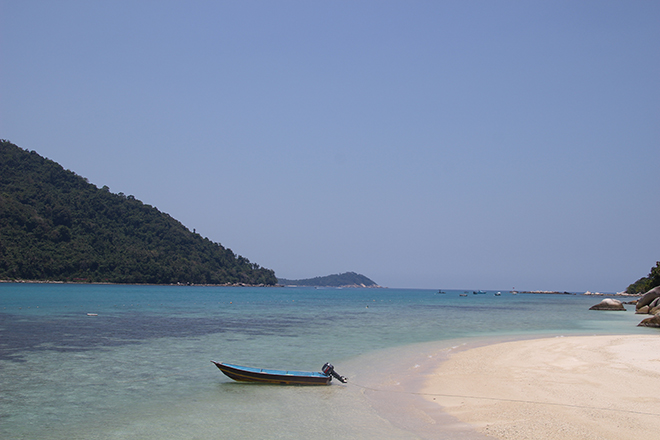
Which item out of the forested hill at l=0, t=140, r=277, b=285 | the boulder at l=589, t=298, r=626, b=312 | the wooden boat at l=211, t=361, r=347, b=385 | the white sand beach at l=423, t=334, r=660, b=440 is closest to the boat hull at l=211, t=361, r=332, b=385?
the wooden boat at l=211, t=361, r=347, b=385

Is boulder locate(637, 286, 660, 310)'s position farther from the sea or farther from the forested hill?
the forested hill

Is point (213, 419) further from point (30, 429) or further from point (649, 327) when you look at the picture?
point (649, 327)

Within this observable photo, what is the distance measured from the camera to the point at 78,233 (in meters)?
142

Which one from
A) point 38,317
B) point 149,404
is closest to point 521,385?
point 149,404

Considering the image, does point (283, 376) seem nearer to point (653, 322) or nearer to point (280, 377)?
point (280, 377)

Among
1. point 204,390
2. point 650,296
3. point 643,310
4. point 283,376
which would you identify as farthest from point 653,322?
point 204,390

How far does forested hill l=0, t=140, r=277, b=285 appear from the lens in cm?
12100

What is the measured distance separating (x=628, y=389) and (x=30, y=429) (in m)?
16.2

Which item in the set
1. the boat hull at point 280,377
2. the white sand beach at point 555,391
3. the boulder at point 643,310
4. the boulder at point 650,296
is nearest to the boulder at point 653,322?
the white sand beach at point 555,391

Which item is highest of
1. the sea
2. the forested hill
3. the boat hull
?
the forested hill

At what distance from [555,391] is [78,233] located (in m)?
158

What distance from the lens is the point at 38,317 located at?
114ft

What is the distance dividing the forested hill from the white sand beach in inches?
5301

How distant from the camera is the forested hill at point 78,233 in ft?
397
